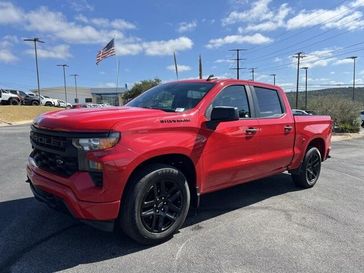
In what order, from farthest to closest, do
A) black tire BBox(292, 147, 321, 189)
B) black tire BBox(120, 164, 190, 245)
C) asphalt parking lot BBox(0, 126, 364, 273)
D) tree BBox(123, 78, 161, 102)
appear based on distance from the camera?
tree BBox(123, 78, 161, 102), black tire BBox(292, 147, 321, 189), black tire BBox(120, 164, 190, 245), asphalt parking lot BBox(0, 126, 364, 273)

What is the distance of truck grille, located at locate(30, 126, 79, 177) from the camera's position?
3908mm

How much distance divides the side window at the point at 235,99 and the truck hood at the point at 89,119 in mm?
968

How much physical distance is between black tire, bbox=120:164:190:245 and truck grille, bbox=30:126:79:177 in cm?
66

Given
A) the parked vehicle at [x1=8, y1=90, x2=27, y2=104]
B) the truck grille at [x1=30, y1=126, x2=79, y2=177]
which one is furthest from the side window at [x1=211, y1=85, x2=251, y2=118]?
the parked vehicle at [x1=8, y1=90, x2=27, y2=104]

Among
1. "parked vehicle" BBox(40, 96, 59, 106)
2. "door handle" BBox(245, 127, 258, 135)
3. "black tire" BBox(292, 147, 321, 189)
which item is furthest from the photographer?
"parked vehicle" BBox(40, 96, 59, 106)

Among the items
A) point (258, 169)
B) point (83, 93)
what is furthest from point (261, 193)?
point (83, 93)

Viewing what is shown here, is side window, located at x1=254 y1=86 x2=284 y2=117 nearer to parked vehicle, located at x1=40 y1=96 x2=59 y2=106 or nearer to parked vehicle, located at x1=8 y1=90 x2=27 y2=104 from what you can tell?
parked vehicle, located at x1=8 y1=90 x2=27 y2=104

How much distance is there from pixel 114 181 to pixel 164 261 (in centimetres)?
94

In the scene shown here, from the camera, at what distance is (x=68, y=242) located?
14.0 ft

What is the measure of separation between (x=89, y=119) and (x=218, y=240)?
77.7 inches

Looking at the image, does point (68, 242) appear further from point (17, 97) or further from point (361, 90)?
point (361, 90)

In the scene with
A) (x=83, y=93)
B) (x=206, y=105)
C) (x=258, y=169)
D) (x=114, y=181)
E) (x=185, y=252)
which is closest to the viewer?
(x=114, y=181)

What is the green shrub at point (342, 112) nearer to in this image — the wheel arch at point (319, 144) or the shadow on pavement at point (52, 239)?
the wheel arch at point (319, 144)

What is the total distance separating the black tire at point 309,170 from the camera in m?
6.84
